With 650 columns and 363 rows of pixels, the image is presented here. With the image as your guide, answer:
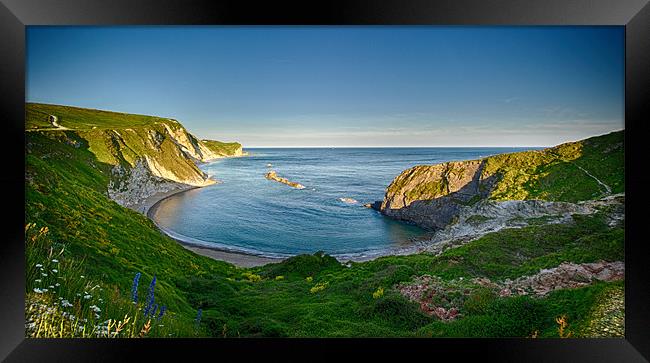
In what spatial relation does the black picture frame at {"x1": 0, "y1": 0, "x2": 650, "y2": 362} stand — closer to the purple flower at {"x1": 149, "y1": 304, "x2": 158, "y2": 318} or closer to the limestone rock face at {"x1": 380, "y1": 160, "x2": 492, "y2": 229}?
the purple flower at {"x1": 149, "y1": 304, "x2": 158, "y2": 318}

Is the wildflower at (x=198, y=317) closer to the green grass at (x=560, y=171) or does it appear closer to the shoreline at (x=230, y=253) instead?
the shoreline at (x=230, y=253)

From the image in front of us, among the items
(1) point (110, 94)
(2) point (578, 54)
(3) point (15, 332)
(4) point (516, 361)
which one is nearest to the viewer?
(3) point (15, 332)

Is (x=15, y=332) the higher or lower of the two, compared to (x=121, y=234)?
lower

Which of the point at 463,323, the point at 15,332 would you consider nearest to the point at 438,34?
the point at 463,323

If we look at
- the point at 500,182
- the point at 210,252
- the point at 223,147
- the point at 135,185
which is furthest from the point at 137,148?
the point at 500,182

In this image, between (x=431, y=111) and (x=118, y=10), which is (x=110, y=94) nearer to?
(x=118, y=10)

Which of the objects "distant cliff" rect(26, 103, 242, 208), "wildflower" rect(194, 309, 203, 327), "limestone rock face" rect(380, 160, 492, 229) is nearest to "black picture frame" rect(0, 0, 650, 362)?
"wildflower" rect(194, 309, 203, 327)

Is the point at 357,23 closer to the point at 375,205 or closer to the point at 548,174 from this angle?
the point at 375,205
